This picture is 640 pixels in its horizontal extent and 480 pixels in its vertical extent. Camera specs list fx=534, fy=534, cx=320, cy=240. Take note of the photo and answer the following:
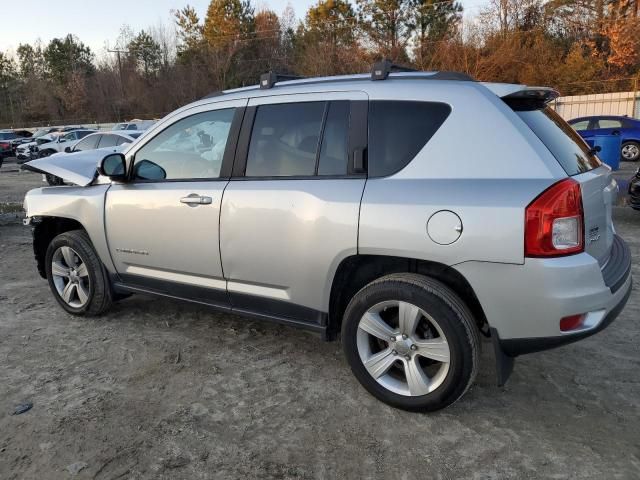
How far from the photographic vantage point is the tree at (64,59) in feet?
208

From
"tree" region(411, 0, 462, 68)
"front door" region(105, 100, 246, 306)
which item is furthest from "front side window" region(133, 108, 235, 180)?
"tree" region(411, 0, 462, 68)

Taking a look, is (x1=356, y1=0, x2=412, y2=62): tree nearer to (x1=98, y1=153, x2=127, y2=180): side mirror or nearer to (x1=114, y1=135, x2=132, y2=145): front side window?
(x1=114, y1=135, x2=132, y2=145): front side window

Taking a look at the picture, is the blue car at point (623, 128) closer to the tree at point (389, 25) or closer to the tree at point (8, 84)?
the tree at point (389, 25)

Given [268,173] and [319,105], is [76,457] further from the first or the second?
[319,105]

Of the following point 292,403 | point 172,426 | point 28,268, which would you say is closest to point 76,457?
point 172,426

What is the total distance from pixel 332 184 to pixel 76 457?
1.96 m

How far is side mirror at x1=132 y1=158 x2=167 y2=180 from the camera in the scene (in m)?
3.94

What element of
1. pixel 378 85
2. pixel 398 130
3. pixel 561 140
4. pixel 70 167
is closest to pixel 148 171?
pixel 70 167

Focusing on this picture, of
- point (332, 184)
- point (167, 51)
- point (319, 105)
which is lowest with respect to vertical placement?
point (332, 184)

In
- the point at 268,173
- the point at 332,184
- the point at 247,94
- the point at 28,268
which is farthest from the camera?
the point at 28,268

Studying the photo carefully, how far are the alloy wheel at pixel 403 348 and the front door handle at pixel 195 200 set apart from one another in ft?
4.37

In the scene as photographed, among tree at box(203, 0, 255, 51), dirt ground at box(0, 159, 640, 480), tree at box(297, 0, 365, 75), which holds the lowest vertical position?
dirt ground at box(0, 159, 640, 480)

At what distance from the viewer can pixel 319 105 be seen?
10.8 feet

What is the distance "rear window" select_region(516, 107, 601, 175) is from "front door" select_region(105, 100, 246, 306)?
1859 millimetres
